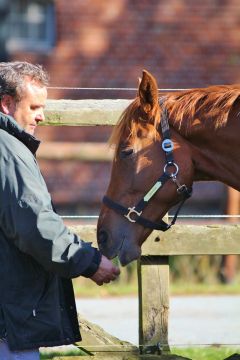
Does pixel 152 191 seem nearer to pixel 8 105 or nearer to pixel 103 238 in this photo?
pixel 103 238

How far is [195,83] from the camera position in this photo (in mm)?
10820

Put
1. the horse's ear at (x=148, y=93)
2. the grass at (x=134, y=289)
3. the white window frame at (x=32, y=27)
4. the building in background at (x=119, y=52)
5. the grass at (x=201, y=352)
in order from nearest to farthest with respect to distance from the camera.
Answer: the horse's ear at (x=148, y=93) → the grass at (x=201, y=352) → the grass at (x=134, y=289) → the building in background at (x=119, y=52) → the white window frame at (x=32, y=27)

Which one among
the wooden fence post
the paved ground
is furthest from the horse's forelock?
the paved ground

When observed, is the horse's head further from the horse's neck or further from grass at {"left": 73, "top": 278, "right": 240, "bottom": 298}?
grass at {"left": 73, "top": 278, "right": 240, "bottom": 298}

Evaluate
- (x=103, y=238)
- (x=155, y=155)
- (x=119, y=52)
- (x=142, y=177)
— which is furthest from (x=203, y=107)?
(x=119, y=52)

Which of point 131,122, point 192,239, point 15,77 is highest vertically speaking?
point 15,77

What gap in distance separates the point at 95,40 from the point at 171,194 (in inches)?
265

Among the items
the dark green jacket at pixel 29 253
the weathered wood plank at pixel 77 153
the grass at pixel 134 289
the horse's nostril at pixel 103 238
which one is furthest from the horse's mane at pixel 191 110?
the grass at pixel 134 289

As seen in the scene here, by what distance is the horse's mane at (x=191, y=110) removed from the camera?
430 cm

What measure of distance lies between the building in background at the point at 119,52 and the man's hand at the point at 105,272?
21.7 feet

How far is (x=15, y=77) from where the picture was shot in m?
3.95

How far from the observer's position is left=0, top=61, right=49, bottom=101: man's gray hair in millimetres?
3939

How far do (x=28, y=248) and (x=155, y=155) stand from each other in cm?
83

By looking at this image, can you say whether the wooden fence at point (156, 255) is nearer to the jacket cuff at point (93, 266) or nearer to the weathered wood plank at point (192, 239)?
the weathered wood plank at point (192, 239)
